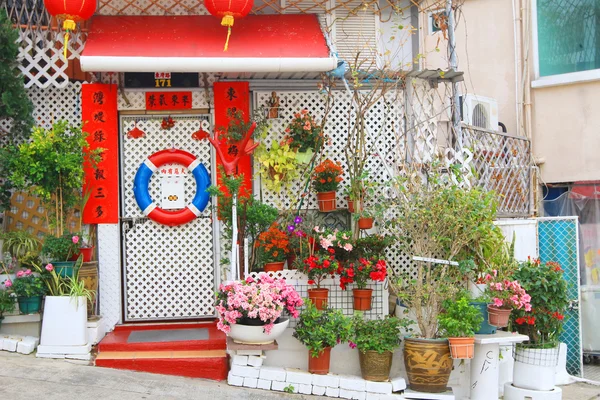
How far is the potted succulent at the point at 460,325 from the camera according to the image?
7582mm

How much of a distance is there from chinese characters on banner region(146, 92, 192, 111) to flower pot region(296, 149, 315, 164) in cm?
148

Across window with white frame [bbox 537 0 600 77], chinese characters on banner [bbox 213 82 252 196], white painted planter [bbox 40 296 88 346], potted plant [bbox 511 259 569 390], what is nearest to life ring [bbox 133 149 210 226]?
chinese characters on banner [bbox 213 82 252 196]

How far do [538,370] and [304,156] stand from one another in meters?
3.67

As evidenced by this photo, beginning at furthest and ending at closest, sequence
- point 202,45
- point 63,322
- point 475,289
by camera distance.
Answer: point 475,289 → point 202,45 → point 63,322

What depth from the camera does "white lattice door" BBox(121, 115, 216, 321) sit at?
30.1 feet

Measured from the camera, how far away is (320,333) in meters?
7.69

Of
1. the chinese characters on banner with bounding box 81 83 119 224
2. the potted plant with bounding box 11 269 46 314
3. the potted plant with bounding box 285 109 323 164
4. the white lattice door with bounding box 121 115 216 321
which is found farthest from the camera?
the white lattice door with bounding box 121 115 216 321

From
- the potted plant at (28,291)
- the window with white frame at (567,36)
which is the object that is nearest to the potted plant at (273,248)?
the potted plant at (28,291)

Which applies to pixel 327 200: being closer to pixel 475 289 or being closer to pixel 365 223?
pixel 365 223

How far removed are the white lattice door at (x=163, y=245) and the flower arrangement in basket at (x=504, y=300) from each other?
3.39 meters

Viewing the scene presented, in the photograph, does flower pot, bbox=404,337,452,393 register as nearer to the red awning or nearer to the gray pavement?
the gray pavement

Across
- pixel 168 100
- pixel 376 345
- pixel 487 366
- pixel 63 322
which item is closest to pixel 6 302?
pixel 63 322

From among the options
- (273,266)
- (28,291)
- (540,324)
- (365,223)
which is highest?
(365,223)

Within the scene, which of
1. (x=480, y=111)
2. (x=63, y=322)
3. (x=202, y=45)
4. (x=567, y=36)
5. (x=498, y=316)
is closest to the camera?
(x=498, y=316)
